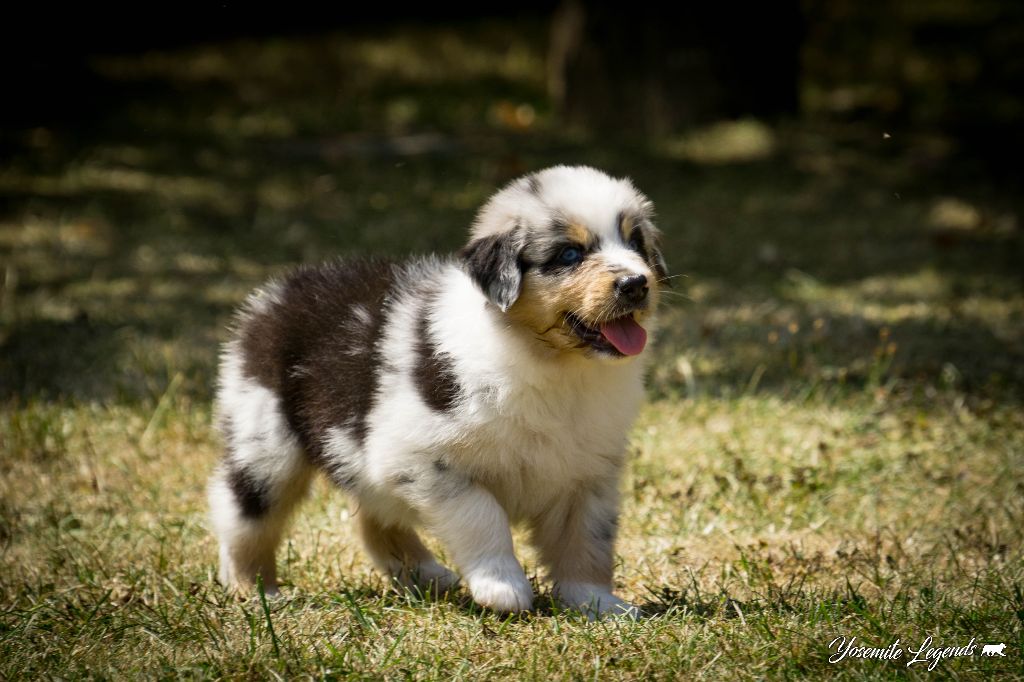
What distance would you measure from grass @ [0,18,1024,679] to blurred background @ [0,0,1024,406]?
0.13 feet

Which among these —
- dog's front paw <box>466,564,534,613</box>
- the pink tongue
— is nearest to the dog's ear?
the pink tongue

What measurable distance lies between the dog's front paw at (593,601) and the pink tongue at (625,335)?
0.71 metres

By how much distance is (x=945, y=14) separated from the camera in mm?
13953

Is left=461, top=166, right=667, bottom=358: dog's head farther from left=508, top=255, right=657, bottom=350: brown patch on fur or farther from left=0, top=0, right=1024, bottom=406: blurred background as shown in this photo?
left=0, top=0, right=1024, bottom=406: blurred background

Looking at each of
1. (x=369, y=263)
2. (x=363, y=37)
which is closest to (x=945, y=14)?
(x=363, y=37)

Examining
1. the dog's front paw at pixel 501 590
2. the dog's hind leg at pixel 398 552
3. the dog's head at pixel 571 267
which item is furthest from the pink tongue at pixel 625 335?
the dog's hind leg at pixel 398 552

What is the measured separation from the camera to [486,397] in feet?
11.6

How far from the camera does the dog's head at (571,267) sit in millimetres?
3514

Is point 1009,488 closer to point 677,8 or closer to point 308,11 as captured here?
point 677,8

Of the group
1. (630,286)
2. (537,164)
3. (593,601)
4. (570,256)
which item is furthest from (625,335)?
(537,164)

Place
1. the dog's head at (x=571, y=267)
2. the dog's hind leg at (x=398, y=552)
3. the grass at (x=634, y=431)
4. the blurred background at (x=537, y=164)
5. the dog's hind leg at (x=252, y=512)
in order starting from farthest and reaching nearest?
the blurred background at (x=537, y=164) → the dog's hind leg at (x=398, y=552) → the dog's hind leg at (x=252, y=512) → the dog's head at (x=571, y=267) → the grass at (x=634, y=431)

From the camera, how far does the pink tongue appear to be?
11.6ft

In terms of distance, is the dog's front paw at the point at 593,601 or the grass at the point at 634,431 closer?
the grass at the point at 634,431

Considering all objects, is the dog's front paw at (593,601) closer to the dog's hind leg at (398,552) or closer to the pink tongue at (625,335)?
the dog's hind leg at (398,552)
